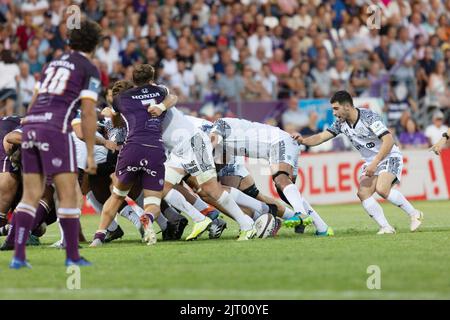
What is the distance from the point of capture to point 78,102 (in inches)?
392

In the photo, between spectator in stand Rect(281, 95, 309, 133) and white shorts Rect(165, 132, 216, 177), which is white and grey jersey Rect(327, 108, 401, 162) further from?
spectator in stand Rect(281, 95, 309, 133)

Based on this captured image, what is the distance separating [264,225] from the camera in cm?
1359

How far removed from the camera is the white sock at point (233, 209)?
13227 millimetres

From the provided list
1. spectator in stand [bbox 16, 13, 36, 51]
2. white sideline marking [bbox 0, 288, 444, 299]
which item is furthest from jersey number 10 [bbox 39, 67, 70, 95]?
spectator in stand [bbox 16, 13, 36, 51]

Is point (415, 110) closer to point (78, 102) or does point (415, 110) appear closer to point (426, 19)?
point (426, 19)

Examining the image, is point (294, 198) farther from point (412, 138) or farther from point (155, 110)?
point (412, 138)

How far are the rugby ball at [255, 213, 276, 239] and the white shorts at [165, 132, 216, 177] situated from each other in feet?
3.21

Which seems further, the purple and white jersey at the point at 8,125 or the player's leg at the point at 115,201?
the purple and white jersey at the point at 8,125

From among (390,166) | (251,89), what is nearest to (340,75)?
(251,89)

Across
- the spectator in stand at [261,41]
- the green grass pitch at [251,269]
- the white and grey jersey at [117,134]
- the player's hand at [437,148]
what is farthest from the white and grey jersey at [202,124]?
the spectator in stand at [261,41]

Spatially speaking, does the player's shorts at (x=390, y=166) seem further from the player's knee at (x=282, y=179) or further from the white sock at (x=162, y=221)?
the white sock at (x=162, y=221)

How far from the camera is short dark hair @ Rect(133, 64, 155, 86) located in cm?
1265

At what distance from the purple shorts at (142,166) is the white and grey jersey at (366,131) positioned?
3024 mm
